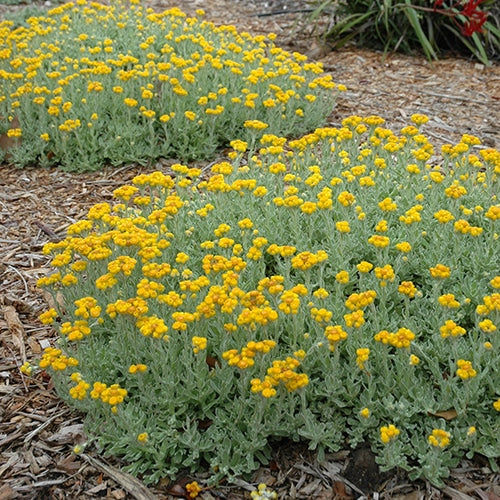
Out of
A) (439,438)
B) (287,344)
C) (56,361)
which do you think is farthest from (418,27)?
(56,361)

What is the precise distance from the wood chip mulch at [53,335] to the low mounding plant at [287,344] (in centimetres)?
9

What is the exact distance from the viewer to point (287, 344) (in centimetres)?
308

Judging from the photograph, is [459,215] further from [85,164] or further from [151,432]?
[85,164]

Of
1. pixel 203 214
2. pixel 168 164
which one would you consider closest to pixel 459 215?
pixel 203 214

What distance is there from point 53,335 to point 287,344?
1287 millimetres

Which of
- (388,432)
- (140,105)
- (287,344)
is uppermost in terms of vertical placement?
(140,105)

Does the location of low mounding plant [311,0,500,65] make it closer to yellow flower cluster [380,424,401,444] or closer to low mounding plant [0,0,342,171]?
low mounding plant [0,0,342,171]

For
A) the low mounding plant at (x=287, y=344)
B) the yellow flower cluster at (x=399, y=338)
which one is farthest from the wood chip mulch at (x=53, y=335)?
the yellow flower cluster at (x=399, y=338)

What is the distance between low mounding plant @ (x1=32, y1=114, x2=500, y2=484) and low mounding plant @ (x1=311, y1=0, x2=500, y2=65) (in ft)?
12.5

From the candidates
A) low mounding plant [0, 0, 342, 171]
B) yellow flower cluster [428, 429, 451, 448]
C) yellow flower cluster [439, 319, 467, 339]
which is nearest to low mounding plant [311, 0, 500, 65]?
low mounding plant [0, 0, 342, 171]

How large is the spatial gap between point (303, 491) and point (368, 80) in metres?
4.94

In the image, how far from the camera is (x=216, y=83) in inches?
219

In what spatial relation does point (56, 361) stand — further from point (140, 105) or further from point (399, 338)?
point (140, 105)

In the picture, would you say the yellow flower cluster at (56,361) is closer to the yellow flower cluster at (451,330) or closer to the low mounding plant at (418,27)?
the yellow flower cluster at (451,330)
